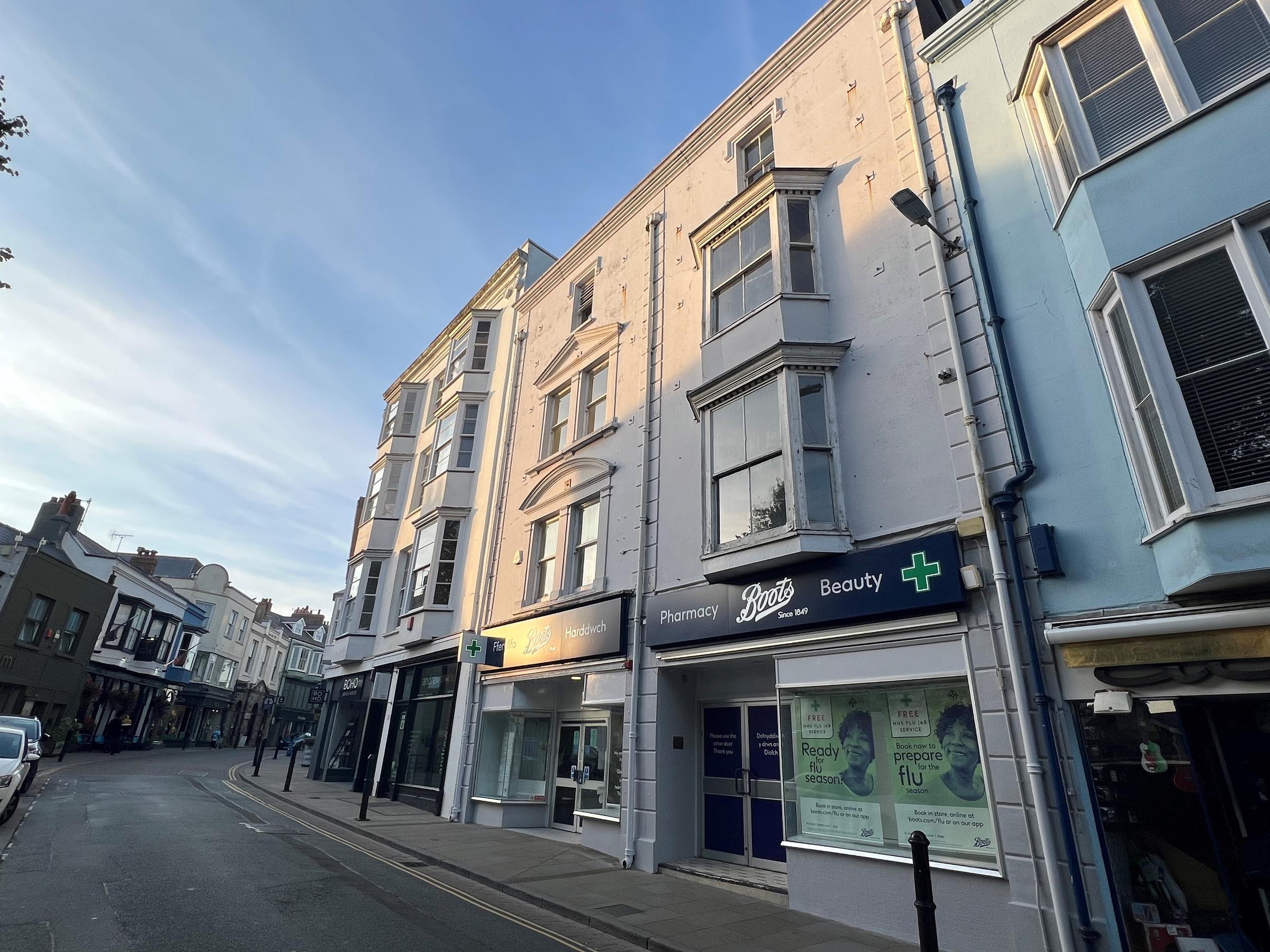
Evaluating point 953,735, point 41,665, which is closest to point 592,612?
point 953,735

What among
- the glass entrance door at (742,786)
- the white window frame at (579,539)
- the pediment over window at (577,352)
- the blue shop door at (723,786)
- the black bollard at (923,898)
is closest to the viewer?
the black bollard at (923,898)

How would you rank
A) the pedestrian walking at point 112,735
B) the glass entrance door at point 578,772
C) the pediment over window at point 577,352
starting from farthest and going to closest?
the pedestrian walking at point 112,735 < the pediment over window at point 577,352 < the glass entrance door at point 578,772

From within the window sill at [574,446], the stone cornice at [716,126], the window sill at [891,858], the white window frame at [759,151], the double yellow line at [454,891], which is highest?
the stone cornice at [716,126]

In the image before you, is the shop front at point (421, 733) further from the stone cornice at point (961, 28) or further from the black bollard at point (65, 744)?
the black bollard at point (65, 744)

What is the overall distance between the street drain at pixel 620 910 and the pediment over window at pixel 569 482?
24.2 feet

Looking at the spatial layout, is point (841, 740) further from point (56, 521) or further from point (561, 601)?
point (56, 521)

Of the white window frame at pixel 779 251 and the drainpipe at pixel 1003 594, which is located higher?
the white window frame at pixel 779 251

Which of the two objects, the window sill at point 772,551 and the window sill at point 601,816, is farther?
the window sill at point 601,816

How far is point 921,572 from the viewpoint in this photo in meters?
7.36

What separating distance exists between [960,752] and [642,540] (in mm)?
6006

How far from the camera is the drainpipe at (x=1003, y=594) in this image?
573 cm

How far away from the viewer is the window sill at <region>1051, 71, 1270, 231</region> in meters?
5.91

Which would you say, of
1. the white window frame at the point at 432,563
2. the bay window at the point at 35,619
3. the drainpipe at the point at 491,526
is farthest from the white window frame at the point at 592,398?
the bay window at the point at 35,619

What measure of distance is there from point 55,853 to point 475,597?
8.83 metres
